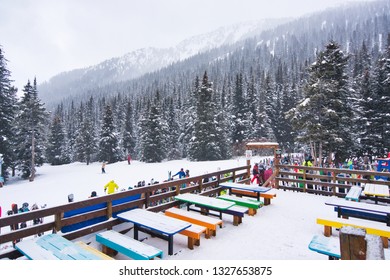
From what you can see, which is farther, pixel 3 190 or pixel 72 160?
pixel 72 160

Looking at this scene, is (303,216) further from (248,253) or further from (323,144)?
(323,144)

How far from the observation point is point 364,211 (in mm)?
5742

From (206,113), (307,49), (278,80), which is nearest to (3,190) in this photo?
(206,113)

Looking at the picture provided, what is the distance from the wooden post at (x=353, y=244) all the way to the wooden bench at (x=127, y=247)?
8.01 ft

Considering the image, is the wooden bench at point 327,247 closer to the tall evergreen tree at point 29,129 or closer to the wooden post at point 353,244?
the wooden post at point 353,244

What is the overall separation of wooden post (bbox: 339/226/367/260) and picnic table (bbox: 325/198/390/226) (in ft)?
13.1

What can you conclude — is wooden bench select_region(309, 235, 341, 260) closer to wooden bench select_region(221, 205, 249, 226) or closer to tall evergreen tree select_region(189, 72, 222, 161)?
wooden bench select_region(221, 205, 249, 226)

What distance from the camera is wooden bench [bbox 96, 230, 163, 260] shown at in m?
3.57

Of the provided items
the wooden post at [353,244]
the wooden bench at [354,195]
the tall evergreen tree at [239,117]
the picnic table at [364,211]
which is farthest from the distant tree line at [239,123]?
the wooden post at [353,244]

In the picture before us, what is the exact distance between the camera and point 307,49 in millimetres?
137250

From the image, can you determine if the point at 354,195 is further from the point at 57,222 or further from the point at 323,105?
the point at 323,105

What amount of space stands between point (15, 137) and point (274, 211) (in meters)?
35.7

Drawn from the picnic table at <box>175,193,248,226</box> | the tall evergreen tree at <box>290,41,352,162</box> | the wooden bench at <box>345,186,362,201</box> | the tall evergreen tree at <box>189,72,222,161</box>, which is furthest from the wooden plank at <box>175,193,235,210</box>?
the tall evergreen tree at <box>189,72,222,161</box>
